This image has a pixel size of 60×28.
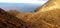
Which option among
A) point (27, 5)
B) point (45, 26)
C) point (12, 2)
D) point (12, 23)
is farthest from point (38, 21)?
point (12, 2)

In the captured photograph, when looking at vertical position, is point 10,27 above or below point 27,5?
Result: below

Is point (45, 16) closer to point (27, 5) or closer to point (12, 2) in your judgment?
point (27, 5)

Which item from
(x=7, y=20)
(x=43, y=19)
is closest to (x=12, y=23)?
(x=7, y=20)

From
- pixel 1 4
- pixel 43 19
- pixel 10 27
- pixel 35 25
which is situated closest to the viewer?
pixel 10 27

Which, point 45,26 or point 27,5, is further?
point 27,5

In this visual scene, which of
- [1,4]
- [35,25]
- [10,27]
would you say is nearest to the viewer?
[10,27]

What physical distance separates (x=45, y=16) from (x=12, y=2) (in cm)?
200

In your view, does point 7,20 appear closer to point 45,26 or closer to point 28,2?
point 45,26

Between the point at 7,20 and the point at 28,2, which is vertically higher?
the point at 28,2

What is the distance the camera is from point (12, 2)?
2.79 metres

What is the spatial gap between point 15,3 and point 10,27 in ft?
7.22

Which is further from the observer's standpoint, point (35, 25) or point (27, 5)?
point (27, 5)

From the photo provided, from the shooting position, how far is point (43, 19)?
81 centimetres

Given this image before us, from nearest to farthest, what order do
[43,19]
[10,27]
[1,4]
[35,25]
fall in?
[10,27]
[35,25]
[43,19]
[1,4]
